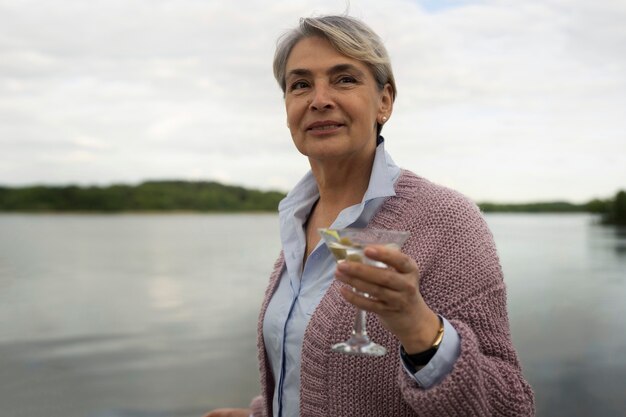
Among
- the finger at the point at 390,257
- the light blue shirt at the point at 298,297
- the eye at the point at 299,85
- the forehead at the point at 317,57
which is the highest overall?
the forehead at the point at 317,57

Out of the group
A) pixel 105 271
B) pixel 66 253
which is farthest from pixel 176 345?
pixel 66 253

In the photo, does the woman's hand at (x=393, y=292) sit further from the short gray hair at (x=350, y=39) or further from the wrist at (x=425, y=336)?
the short gray hair at (x=350, y=39)

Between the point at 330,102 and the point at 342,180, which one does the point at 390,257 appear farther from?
the point at 342,180

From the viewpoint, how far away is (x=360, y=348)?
194cm

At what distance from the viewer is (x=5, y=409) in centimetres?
1211

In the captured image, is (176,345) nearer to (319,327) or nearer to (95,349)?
(95,349)

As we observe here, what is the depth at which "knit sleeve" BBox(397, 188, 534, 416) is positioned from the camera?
6.16ft

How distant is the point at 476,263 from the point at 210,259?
46.3 m

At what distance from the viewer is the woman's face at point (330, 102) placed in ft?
7.78

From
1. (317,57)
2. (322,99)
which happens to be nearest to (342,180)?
(322,99)

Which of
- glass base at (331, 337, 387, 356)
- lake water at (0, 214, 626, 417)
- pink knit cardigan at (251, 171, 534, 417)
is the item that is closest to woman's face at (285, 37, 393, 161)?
pink knit cardigan at (251, 171, 534, 417)

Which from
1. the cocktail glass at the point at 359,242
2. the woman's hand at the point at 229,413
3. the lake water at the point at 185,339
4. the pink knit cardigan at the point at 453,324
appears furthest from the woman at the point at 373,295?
the lake water at the point at 185,339

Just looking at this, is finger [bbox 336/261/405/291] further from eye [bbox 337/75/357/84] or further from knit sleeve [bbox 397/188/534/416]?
eye [bbox 337/75/357/84]

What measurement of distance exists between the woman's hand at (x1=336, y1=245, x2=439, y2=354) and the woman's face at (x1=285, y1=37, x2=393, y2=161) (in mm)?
830
